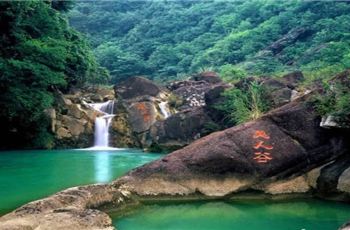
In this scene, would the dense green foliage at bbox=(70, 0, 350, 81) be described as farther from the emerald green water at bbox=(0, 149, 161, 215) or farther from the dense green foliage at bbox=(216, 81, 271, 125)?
the emerald green water at bbox=(0, 149, 161, 215)

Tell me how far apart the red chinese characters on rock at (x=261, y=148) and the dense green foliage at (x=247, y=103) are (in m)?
2.38

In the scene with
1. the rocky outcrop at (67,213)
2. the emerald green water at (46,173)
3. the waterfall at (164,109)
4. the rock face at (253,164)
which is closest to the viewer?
the rocky outcrop at (67,213)

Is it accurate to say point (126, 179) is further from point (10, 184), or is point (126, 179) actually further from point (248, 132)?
point (10, 184)

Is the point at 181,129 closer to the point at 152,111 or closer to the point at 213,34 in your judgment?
the point at 152,111

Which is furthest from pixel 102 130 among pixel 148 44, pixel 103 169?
pixel 148 44

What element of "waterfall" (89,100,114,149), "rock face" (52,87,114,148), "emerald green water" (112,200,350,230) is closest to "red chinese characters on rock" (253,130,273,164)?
"emerald green water" (112,200,350,230)

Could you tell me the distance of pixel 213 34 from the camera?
49281 millimetres

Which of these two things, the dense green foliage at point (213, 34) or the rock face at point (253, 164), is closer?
the rock face at point (253, 164)

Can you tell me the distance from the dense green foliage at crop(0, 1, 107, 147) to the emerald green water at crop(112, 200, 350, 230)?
13014 millimetres

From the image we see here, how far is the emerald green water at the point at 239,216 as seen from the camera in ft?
21.4

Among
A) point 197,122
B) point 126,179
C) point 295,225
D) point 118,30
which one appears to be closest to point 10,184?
point 126,179

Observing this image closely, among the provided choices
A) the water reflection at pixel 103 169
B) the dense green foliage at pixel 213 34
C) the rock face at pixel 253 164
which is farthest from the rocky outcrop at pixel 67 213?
the dense green foliage at pixel 213 34

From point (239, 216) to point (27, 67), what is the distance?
45.8 feet

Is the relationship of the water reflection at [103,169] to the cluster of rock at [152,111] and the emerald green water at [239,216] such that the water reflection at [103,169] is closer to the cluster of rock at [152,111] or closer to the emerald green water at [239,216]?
the emerald green water at [239,216]
